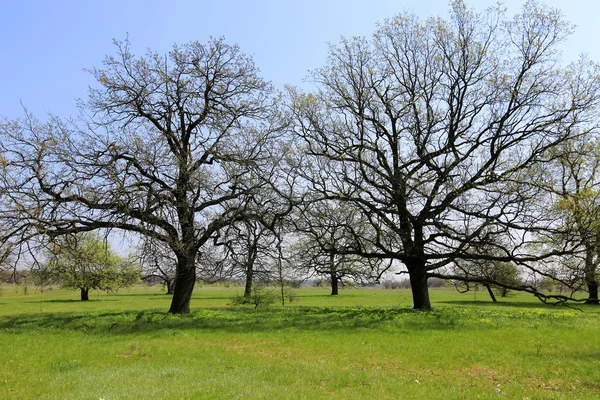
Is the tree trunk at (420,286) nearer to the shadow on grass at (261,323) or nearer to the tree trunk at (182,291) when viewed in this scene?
the shadow on grass at (261,323)

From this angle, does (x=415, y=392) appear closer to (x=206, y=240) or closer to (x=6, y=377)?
(x=6, y=377)

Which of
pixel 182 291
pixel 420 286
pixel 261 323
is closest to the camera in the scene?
pixel 261 323

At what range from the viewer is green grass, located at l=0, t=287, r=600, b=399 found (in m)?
7.56

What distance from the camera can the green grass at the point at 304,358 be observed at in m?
7.56

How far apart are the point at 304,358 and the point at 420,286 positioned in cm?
→ 1247

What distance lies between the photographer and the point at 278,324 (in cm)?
1695

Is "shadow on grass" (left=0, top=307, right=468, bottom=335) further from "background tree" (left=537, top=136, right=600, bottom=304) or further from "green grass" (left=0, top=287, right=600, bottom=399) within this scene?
"background tree" (left=537, top=136, right=600, bottom=304)

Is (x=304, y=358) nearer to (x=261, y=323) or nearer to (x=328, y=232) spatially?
(x=261, y=323)

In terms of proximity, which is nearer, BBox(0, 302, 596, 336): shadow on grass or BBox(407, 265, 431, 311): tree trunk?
BBox(0, 302, 596, 336): shadow on grass

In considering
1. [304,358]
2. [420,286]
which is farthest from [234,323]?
[420,286]

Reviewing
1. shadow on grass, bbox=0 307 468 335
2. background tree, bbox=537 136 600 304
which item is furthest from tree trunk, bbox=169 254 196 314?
background tree, bbox=537 136 600 304

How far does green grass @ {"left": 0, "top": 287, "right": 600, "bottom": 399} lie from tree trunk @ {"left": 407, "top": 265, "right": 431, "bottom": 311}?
3.27 m

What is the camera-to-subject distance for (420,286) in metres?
21.6

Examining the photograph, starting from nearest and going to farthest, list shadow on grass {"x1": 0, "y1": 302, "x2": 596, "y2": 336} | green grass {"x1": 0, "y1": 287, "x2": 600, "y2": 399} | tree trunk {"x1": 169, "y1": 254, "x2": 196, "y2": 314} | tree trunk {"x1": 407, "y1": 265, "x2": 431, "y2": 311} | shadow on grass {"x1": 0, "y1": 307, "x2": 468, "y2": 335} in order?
green grass {"x1": 0, "y1": 287, "x2": 600, "y2": 399}
shadow on grass {"x1": 0, "y1": 302, "x2": 596, "y2": 336}
shadow on grass {"x1": 0, "y1": 307, "x2": 468, "y2": 335}
tree trunk {"x1": 169, "y1": 254, "x2": 196, "y2": 314}
tree trunk {"x1": 407, "y1": 265, "x2": 431, "y2": 311}
